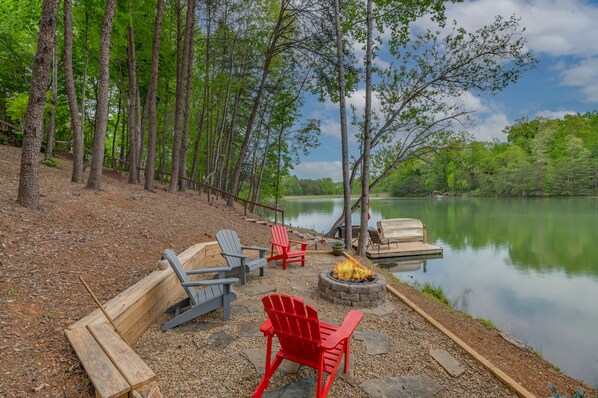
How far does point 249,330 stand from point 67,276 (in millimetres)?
1872

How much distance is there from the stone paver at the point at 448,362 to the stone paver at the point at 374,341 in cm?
44

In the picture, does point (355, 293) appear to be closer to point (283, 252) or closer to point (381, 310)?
point (381, 310)

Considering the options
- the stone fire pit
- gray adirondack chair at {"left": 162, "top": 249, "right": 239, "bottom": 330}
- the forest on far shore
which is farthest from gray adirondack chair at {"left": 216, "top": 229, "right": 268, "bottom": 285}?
the forest on far shore

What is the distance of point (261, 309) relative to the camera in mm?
3730

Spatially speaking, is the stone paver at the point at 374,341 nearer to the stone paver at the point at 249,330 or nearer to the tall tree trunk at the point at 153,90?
the stone paver at the point at 249,330

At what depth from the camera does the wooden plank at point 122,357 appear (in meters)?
1.77

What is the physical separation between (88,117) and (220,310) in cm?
1781

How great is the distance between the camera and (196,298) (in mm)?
3143

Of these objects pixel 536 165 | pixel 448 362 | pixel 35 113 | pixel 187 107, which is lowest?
pixel 448 362

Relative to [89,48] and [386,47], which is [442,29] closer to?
[386,47]

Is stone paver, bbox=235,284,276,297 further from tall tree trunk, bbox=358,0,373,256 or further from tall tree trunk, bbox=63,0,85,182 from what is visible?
tall tree trunk, bbox=63,0,85,182

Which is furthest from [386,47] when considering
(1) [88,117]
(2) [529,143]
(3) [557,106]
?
(3) [557,106]

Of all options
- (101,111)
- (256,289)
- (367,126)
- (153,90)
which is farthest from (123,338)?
(153,90)

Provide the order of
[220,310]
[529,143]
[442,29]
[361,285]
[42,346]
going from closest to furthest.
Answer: [42,346] → [220,310] → [361,285] → [442,29] → [529,143]
